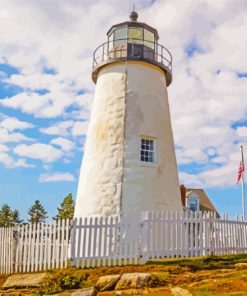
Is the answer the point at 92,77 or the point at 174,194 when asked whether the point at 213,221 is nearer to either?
the point at 174,194

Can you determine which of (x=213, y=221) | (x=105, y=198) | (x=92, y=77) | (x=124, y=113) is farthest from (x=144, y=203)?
(x=92, y=77)

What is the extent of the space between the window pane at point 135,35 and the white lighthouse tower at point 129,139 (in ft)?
0.16

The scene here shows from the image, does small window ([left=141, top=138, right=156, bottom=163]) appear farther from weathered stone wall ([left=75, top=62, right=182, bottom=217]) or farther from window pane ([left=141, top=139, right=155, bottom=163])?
weathered stone wall ([left=75, top=62, right=182, bottom=217])

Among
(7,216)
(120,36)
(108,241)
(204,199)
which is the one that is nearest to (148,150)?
(108,241)

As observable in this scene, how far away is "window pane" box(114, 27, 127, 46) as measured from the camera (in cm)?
1943

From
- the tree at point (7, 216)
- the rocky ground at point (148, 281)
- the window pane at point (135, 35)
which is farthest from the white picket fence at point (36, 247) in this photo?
the tree at point (7, 216)

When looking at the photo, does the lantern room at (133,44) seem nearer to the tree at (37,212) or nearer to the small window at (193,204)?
the small window at (193,204)

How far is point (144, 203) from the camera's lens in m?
16.5

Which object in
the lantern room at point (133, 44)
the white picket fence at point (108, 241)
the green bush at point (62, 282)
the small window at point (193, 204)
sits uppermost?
the lantern room at point (133, 44)

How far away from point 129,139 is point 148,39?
18.4ft

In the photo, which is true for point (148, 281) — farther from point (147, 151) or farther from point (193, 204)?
point (193, 204)

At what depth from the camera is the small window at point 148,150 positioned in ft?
57.4

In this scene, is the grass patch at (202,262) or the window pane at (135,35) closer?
the grass patch at (202,262)

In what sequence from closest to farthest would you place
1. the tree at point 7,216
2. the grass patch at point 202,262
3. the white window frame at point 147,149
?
the grass patch at point 202,262 → the white window frame at point 147,149 → the tree at point 7,216
